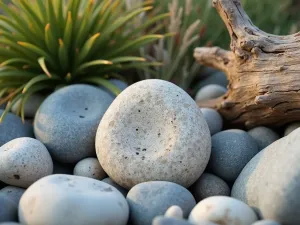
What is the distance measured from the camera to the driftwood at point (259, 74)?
3.04 meters

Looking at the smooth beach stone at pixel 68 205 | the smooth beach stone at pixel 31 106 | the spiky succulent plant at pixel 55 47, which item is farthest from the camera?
the smooth beach stone at pixel 31 106

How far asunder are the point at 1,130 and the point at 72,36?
3.33 feet

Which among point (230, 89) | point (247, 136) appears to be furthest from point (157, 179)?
point (230, 89)

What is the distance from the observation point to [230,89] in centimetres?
351

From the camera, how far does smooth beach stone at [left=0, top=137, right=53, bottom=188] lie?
2.85m

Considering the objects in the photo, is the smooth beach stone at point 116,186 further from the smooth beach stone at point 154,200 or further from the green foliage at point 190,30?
the green foliage at point 190,30

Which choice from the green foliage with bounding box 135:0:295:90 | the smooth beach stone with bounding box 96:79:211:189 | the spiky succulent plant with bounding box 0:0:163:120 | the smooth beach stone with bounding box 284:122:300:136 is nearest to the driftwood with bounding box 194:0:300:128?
the smooth beach stone with bounding box 284:122:300:136

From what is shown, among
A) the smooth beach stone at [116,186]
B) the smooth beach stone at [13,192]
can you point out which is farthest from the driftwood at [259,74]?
the smooth beach stone at [13,192]

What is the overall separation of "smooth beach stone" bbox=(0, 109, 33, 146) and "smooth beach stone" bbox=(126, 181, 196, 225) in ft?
3.97

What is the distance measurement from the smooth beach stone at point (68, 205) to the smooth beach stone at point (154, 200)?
13 cm

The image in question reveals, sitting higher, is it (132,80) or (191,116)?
(191,116)

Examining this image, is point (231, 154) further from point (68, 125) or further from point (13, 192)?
point (13, 192)

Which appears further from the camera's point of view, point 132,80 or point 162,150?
point 132,80

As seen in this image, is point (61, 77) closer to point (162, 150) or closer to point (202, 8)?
point (162, 150)
